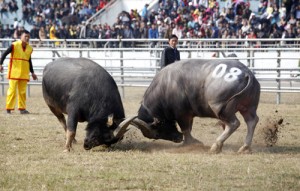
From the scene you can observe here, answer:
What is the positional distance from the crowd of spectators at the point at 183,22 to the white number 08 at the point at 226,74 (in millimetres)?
13569

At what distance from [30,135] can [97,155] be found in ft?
9.27

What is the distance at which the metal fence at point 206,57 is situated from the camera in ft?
66.9

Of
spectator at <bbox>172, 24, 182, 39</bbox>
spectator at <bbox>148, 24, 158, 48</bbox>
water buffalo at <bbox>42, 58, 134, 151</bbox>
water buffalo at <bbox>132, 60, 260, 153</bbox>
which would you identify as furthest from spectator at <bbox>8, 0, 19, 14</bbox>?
water buffalo at <bbox>132, 60, 260, 153</bbox>

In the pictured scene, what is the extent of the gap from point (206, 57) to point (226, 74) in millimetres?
11082

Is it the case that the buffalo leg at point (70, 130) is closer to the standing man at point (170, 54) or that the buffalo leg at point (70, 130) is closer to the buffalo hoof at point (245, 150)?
the buffalo hoof at point (245, 150)

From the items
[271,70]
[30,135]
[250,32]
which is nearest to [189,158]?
[30,135]

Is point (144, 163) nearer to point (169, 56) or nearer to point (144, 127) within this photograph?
point (144, 127)

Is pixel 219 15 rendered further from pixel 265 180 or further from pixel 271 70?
pixel 265 180

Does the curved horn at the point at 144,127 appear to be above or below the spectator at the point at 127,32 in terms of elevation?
above

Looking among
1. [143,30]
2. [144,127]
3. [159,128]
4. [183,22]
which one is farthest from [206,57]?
[144,127]

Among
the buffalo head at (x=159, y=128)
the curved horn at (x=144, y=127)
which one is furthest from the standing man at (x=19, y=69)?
the curved horn at (x=144, y=127)

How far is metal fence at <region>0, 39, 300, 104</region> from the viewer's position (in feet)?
66.9

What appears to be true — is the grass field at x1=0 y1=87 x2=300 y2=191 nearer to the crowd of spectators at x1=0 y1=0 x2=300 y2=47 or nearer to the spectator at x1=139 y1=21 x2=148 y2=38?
the crowd of spectators at x1=0 y1=0 x2=300 y2=47

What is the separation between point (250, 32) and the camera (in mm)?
28125
